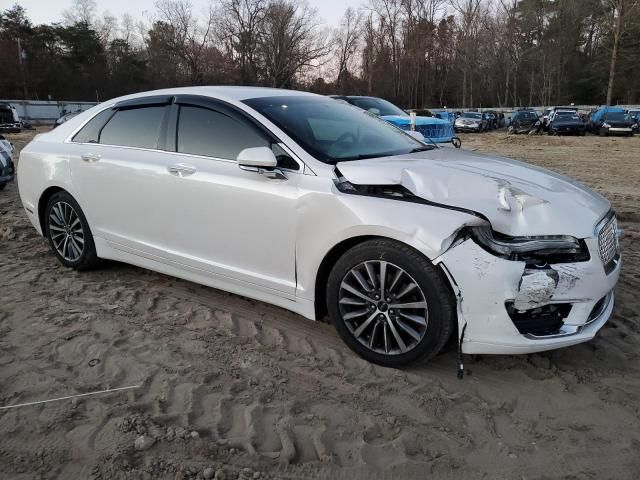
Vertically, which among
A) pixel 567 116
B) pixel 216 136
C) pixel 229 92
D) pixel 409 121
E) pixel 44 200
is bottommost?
pixel 44 200

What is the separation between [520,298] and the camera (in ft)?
8.85

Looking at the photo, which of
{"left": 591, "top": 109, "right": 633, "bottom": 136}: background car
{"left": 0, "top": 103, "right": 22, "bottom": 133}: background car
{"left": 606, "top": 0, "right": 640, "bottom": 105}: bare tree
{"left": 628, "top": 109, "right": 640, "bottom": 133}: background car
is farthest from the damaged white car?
{"left": 606, "top": 0, "right": 640, "bottom": 105}: bare tree

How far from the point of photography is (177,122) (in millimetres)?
3934

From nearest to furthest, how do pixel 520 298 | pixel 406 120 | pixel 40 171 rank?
pixel 520 298, pixel 40 171, pixel 406 120

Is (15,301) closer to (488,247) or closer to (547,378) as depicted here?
(488,247)

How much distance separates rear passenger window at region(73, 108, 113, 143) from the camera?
4.51 m

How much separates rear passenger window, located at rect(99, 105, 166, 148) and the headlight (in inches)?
102

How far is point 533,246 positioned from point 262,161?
5.35ft

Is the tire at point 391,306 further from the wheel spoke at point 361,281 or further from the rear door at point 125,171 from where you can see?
the rear door at point 125,171

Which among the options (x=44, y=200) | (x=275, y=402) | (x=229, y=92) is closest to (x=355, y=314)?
(x=275, y=402)

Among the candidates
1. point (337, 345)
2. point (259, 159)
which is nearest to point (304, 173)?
point (259, 159)

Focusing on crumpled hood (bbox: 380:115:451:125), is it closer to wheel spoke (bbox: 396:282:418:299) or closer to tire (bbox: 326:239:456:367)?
tire (bbox: 326:239:456:367)

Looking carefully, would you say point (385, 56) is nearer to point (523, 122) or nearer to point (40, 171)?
point (523, 122)

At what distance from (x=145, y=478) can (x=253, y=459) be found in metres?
0.47
